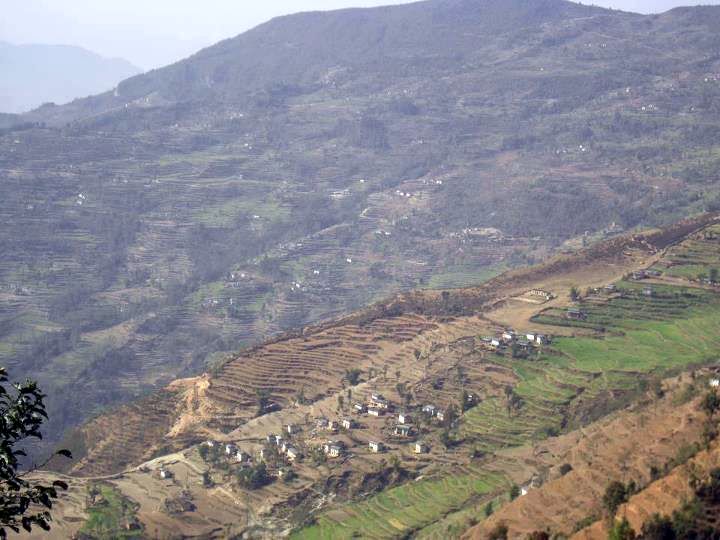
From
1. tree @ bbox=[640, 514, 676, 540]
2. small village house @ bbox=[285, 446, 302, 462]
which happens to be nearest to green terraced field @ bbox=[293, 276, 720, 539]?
small village house @ bbox=[285, 446, 302, 462]

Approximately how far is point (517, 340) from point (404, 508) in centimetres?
989

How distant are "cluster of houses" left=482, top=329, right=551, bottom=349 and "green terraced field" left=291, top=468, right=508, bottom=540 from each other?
779 cm

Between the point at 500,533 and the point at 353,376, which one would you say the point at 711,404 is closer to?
the point at 500,533

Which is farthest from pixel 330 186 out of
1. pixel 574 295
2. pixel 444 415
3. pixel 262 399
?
pixel 444 415

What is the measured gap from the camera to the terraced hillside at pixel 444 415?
73.3 ft

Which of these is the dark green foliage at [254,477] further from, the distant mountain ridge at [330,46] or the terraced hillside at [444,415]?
the distant mountain ridge at [330,46]

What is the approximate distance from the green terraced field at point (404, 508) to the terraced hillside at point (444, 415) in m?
0.06

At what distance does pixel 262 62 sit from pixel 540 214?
64196 millimetres

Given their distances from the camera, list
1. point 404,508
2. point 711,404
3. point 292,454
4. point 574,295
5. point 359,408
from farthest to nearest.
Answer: point 574,295 < point 359,408 < point 292,454 < point 404,508 < point 711,404

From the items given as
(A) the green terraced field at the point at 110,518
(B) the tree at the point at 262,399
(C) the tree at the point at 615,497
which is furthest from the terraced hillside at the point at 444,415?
(C) the tree at the point at 615,497

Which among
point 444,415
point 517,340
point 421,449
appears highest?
point 517,340

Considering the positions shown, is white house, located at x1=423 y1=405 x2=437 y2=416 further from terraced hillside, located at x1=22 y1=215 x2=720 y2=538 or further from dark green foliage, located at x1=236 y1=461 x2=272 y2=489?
dark green foliage, located at x1=236 y1=461 x2=272 y2=489

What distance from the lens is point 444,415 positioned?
2809 cm

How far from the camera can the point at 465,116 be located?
90.9m
